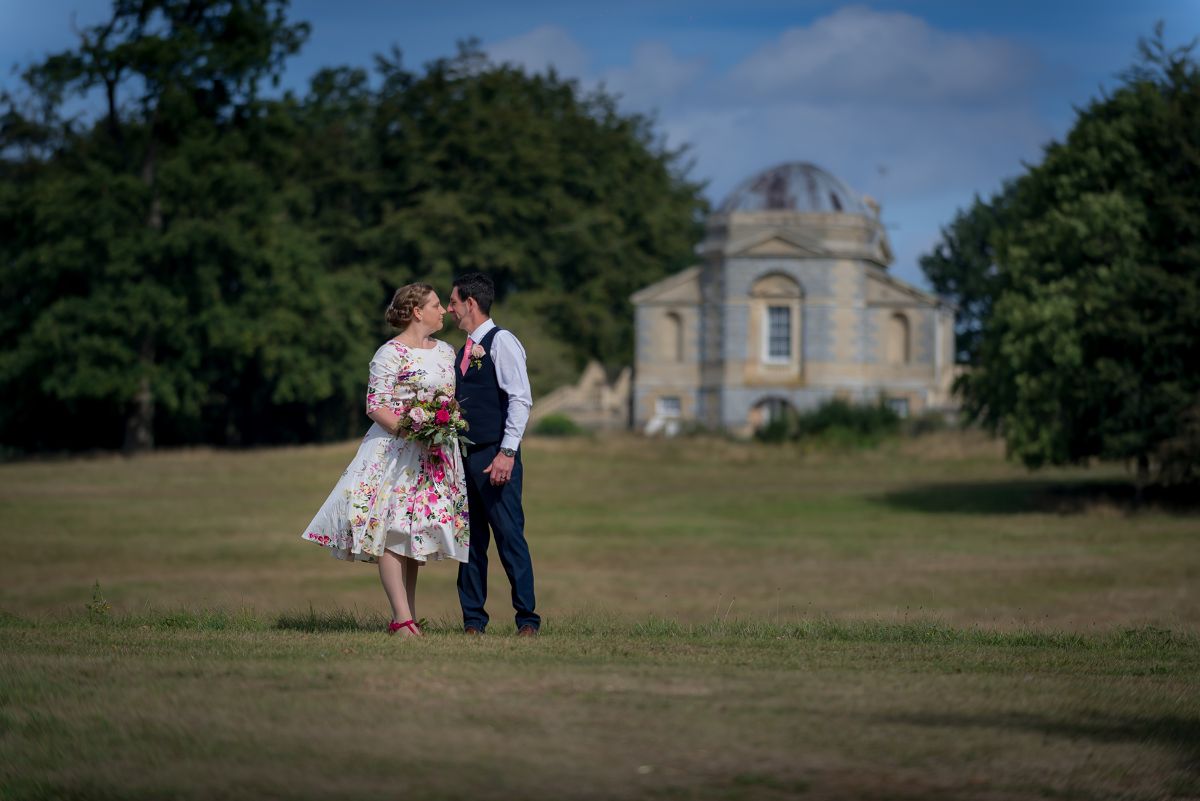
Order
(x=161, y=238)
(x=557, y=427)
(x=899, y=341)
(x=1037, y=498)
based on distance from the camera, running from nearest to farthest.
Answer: (x=1037, y=498) < (x=161, y=238) < (x=557, y=427) < (x=899, y=341)

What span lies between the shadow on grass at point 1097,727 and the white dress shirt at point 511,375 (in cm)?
394

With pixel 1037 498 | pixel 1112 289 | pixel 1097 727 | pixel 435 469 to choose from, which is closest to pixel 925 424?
pixel 1037 498

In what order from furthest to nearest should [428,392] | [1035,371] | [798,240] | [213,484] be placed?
[798,240], [213,484], [1035,371], [428,392]

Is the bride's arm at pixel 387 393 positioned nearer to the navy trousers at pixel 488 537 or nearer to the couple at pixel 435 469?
the couple at pixel 435 469

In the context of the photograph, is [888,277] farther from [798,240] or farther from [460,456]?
[460,456]

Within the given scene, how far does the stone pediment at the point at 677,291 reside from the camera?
66500 millimetres

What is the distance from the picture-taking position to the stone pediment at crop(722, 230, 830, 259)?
6381cm

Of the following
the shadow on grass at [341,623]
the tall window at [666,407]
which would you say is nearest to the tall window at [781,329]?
the tall window at [666,407]

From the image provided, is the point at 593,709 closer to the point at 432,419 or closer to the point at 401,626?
the point at 432,419

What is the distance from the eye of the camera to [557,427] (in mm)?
63844

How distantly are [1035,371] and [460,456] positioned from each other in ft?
108

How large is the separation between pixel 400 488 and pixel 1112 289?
31.7 metres

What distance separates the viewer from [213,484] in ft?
152

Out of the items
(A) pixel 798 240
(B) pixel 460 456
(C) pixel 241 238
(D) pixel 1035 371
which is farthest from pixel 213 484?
(B) pixel 460 456
